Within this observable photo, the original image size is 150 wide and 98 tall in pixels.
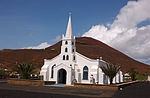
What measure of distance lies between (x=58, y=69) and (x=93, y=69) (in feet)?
21.8

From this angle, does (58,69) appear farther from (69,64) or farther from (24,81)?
(24,81)

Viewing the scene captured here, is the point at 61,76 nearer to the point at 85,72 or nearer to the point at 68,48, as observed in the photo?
the point at 85,72

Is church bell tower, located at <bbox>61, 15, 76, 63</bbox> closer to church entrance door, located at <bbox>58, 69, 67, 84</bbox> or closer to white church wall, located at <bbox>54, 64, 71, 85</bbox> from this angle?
white church wall, located at <bbox>54, 64, 71, 85</bbox>

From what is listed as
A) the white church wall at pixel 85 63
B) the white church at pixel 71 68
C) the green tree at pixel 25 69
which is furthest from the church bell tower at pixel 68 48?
the green tree at pixel 25 69

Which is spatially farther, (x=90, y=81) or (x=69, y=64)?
(x=69, y=64)

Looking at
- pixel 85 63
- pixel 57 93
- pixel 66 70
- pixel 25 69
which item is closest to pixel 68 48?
pixel 85 63

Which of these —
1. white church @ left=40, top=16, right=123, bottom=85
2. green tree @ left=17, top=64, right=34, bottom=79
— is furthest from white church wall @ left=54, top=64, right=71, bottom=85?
green tree @ left=17, top=64, right=34, bottom=79

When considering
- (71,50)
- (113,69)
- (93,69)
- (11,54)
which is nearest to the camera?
(113,69)

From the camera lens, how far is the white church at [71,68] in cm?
3200

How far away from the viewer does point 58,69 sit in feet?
108

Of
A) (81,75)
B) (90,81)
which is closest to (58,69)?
(81,75)

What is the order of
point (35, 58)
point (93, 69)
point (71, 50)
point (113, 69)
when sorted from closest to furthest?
point (113, 69)
point (93, 69)
point (71, 50)
point (35, 58)

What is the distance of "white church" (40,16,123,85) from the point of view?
32.0 meters

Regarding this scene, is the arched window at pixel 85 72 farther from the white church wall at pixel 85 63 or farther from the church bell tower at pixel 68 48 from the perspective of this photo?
the church bell tower at pixel 68 48
